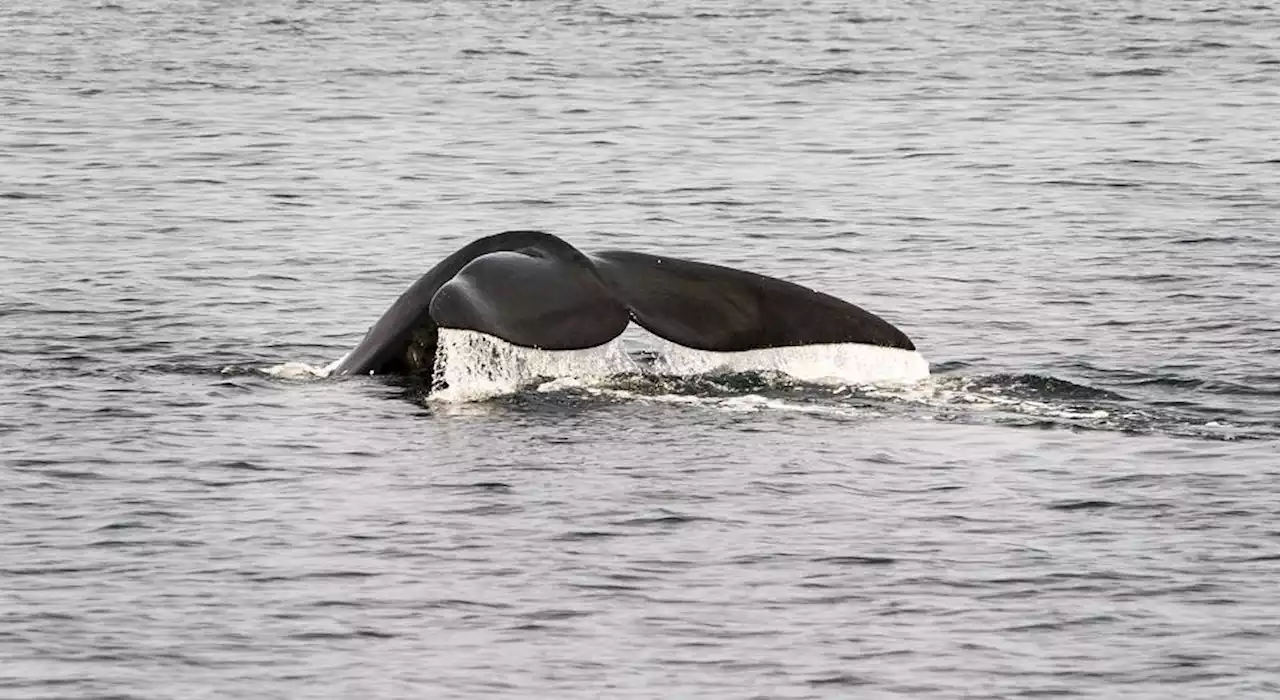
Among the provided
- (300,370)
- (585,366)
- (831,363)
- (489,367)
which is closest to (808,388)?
(831,363)

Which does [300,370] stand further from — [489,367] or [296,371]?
[489,367]

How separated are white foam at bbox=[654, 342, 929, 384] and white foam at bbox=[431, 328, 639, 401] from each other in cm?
69

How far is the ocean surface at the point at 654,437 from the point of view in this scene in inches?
361

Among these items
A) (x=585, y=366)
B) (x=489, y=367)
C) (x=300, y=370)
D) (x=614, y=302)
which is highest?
(x=614, y=302)

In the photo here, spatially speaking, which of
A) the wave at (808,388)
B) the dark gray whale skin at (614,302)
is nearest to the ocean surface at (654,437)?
the wave at (808,388)

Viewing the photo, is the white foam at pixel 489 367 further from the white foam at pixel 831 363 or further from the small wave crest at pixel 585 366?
the white foam at pixel 831 363

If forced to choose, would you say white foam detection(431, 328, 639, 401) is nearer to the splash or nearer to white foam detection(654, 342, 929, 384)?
white foam detection(654, 342, 929, 384)

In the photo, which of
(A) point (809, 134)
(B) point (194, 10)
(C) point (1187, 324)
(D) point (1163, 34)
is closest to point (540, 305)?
(C) point (1187, 324)

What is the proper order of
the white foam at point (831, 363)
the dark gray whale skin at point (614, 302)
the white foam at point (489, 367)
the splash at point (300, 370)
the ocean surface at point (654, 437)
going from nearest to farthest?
1. the ocean surface at point (654, 437)
2. the dark gray whale skin at point (614, 302)
3. the white foam at point (831, 363)
4. the white foam at point (489, 367)
5. the splash at point (300, 370)

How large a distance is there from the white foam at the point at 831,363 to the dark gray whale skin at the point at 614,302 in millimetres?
91

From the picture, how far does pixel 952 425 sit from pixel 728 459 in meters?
1.36

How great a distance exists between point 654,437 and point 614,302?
27.7 inches

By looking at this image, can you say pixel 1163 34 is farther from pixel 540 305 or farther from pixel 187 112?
pixel 540 305

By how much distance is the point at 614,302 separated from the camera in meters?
12.4
